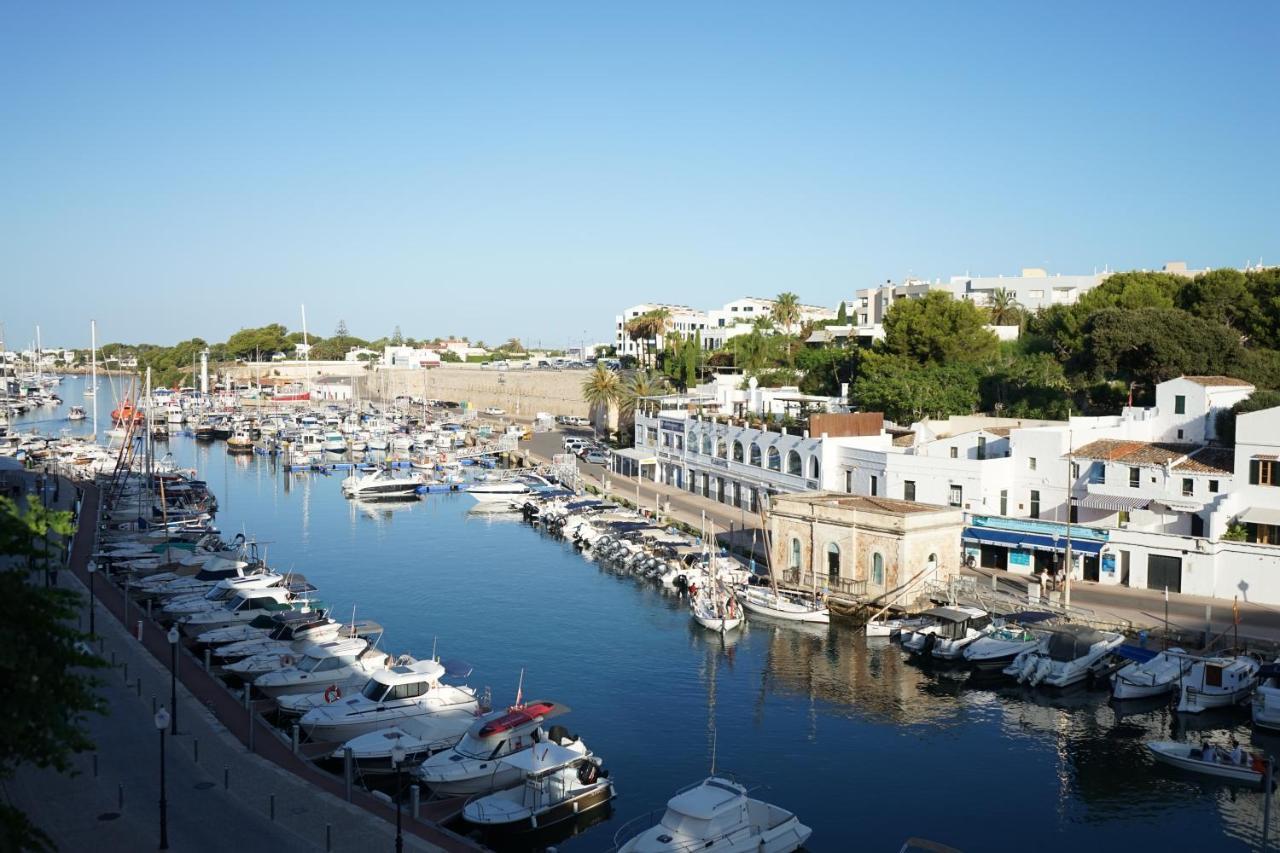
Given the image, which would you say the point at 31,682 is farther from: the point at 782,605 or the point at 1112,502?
the point at 1112,502

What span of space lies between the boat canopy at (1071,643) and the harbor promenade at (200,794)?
21.9m

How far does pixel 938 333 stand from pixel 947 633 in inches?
1718

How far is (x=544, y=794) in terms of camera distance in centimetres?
2525

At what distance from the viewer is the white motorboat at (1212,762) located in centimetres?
2756

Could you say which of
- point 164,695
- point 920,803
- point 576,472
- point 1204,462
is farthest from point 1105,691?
point 576,472

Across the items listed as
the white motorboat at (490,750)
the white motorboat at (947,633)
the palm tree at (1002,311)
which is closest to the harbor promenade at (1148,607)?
the white motorboat at (947,633)

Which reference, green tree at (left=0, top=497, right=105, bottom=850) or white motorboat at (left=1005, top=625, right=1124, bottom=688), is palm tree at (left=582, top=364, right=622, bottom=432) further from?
→ green tree at (left=0, top=497, right=105, bottom=850)

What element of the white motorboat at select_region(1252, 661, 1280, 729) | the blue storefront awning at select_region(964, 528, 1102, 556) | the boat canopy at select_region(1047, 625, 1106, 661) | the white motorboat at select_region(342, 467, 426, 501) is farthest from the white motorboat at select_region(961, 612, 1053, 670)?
the white motorboat at select_region(342, 467, 426, 501)

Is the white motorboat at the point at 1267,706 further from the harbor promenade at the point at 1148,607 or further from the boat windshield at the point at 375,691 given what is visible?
the boat windshield at the point at 375,691

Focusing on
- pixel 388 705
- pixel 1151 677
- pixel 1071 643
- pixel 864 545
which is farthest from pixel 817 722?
pixel 864 545

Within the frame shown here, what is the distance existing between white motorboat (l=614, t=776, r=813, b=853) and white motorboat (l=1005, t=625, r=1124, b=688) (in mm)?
14581

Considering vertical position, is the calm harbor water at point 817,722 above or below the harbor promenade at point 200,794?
below

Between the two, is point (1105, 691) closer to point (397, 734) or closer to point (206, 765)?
point (397, 734)

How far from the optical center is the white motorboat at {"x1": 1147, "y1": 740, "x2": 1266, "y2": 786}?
90.4ft
